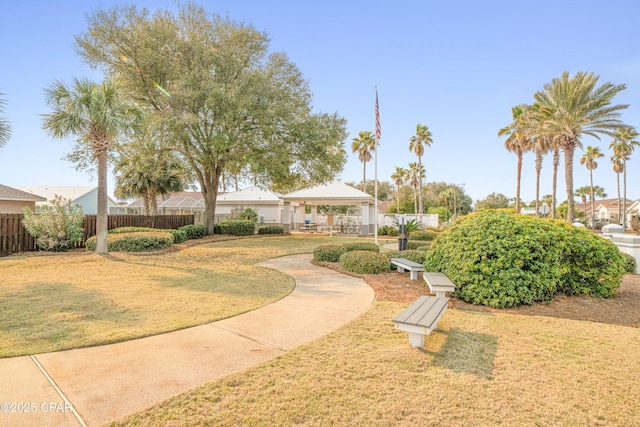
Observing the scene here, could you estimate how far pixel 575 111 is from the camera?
21938mm

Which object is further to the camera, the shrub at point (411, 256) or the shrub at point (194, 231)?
the shrub at point (194, 231)

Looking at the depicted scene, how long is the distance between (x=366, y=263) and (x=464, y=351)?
5.14 m

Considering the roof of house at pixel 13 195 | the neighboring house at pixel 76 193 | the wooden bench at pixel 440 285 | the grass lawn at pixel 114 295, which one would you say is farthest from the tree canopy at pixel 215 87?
the neighboring house at pixel 76 193

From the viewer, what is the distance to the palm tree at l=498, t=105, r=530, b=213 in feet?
100

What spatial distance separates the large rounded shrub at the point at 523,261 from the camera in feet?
19.2

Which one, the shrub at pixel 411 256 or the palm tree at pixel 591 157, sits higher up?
the palm tree at pixel 591 157

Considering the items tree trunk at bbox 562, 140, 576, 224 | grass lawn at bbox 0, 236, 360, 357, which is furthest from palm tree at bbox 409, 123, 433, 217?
grass lawn at bbox 0, 236, 360, 357

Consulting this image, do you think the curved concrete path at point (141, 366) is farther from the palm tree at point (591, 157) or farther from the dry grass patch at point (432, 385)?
the palm tree at point (591, 157)

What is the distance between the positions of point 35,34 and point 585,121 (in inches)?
1139

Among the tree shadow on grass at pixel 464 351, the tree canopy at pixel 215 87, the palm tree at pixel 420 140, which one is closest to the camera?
the tree shadow on grass at pixel 464 351

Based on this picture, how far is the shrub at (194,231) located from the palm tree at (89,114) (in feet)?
20.8

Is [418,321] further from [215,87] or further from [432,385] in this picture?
[215,87]

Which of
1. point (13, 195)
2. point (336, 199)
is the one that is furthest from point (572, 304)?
point (13, 195)

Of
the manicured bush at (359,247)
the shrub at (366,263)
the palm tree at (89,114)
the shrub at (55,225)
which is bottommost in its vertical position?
the shrub at (366,263)
